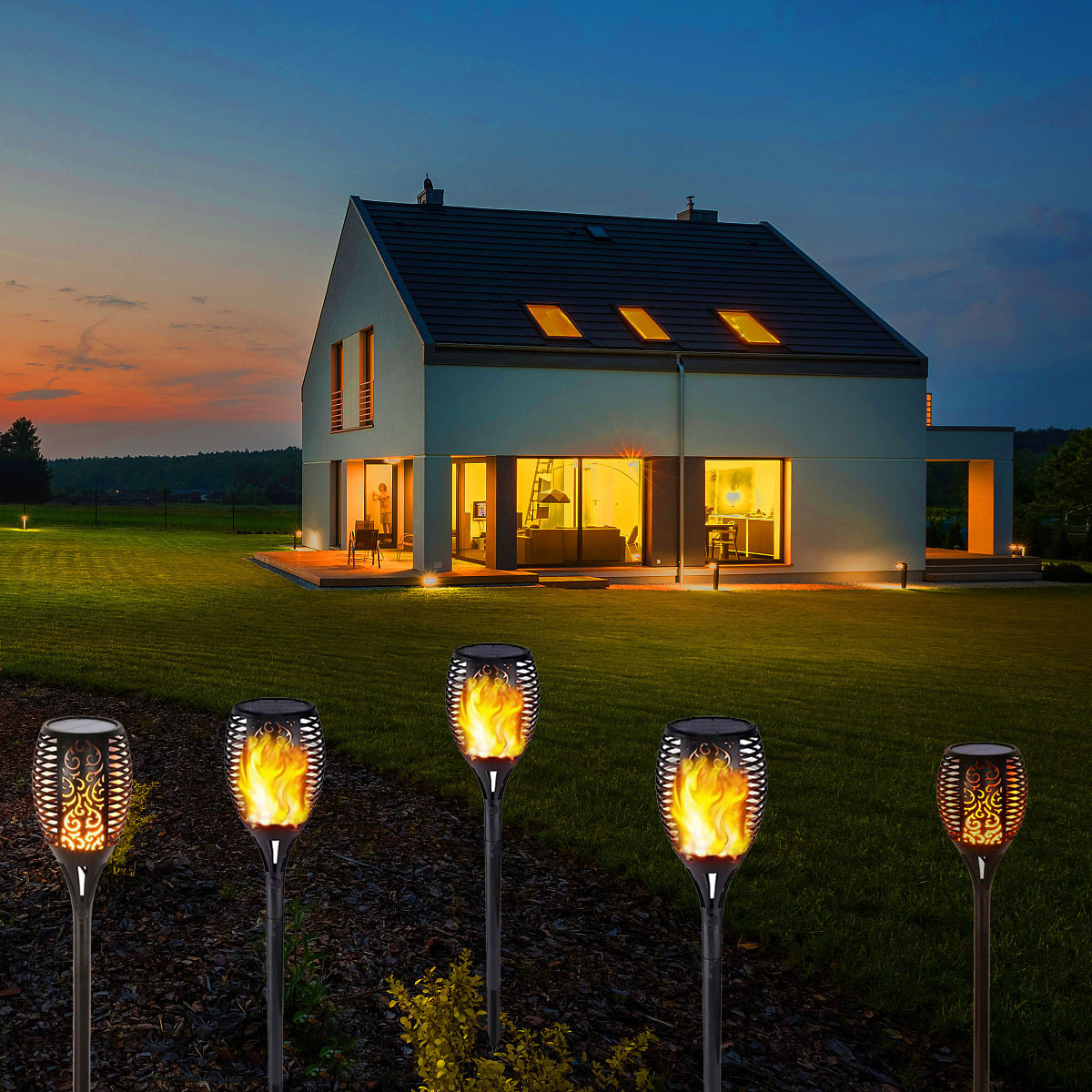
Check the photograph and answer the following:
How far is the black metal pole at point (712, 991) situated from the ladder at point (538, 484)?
62.1 ft

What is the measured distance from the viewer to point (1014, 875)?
4.25 meters

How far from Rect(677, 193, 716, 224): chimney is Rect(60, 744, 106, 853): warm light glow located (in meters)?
23.5

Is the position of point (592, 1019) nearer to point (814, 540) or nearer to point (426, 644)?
point (426, 644)

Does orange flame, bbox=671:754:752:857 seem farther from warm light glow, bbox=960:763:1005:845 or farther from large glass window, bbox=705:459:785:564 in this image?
large glass window, bbox=705:459:785:564

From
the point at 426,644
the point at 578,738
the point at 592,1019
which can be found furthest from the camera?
the point at 426,644

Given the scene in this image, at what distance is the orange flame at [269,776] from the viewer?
82.7 inches

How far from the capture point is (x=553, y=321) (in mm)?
18891

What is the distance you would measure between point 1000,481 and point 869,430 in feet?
12.6

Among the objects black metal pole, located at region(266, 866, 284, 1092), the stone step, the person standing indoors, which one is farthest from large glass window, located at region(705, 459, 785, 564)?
black metal pole, located at region(266, 866, 284, 1092)

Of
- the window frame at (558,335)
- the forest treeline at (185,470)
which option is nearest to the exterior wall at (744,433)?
the window frame at (558,335)

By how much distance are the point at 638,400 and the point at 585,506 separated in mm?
2750

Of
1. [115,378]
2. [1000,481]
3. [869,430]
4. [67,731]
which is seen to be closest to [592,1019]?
[67,731]

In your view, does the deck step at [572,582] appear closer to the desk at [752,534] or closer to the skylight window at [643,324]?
the desk at [752,534]

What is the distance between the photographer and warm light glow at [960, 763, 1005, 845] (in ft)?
7.10
